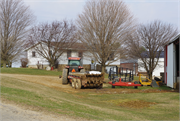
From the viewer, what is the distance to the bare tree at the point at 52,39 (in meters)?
36.8

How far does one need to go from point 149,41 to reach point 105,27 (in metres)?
6.64

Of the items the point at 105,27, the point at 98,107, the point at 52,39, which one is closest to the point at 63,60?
the point at 52,39

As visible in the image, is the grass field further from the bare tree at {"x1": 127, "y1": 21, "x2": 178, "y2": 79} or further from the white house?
the white house

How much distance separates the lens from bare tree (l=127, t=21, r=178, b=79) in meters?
22.9

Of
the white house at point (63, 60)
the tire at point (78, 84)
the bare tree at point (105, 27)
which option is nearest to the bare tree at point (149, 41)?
the bare tree at point (105, 27)

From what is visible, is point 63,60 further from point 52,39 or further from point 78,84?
point 78,84

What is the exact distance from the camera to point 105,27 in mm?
27016

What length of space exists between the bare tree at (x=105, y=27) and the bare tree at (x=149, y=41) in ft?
8.11

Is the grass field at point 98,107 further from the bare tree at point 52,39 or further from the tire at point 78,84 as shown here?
the bare tree at point 52,39

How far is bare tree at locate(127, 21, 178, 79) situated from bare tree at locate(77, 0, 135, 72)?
8.11 ft

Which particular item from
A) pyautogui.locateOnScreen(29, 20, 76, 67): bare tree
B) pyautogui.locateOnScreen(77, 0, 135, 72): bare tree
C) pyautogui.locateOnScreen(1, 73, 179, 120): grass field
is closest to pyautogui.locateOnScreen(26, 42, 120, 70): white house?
pyautogui.locateOnScreen(29, 20, 76, 67): bare tree

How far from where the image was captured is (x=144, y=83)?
1964 cm

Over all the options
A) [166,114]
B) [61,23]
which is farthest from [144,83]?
[61,23]

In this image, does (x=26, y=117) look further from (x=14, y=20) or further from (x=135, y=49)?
(x=14, y=20)
